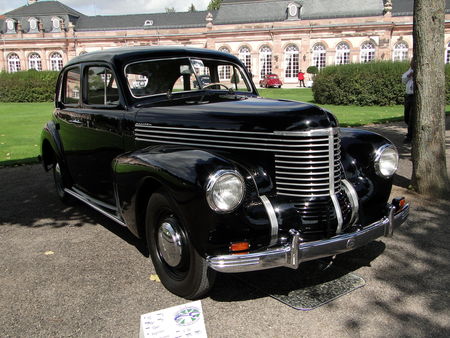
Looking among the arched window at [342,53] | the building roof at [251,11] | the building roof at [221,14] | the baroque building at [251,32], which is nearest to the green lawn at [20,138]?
the baroque building at [251,32]

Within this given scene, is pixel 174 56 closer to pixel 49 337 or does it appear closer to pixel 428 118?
pixel 49 337

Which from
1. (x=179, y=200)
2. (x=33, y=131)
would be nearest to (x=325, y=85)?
(x=33, y=131)

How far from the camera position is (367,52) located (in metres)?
50.1

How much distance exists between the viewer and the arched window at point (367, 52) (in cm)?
4981

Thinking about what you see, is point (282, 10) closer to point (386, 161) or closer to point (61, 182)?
point (61, 182)

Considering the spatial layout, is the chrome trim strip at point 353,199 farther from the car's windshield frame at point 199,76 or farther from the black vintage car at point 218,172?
the car's windshield frame at point 199,76

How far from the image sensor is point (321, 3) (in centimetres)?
5250

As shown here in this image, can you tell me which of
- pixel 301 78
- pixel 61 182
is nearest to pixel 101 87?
pixel 61 182

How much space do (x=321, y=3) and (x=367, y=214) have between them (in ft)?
178

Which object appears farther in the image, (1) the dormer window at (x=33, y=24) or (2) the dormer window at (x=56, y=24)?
(1) the dormer window at (x=33, y=24)

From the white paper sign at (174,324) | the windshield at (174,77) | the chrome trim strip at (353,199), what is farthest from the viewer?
the windshield at (174,77)

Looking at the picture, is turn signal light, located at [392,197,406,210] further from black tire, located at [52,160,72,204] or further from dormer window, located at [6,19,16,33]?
dormer window, located at [6,19,16,33]

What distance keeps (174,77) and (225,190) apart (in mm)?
2054

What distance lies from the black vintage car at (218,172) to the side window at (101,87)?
0.02 m
